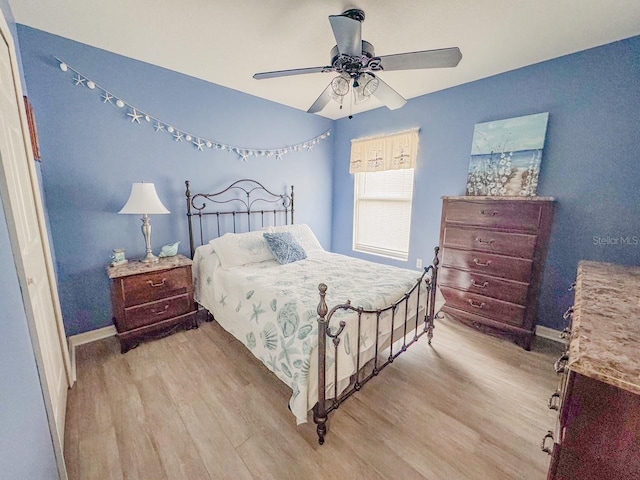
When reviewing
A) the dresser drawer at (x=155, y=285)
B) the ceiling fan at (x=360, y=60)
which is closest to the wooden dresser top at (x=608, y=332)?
the ceiling fan at (x=360, y=60)

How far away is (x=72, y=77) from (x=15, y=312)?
209 centimetres

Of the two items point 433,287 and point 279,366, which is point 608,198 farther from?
point 279,366

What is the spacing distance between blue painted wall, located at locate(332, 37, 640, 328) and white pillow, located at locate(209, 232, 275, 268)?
7.36 feet

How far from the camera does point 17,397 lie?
82 cm

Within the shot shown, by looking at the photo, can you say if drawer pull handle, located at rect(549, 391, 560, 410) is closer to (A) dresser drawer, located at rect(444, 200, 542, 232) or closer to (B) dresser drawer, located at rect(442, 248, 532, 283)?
(B) dresser drawer, located at rect(442, 248, 532, 283)

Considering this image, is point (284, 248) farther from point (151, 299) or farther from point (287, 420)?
point (287, 420)

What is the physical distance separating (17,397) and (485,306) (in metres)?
2.96

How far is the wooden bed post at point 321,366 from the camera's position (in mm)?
1301

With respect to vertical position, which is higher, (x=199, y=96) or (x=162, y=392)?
(x=199, y=96)

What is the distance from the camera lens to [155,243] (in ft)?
8.54

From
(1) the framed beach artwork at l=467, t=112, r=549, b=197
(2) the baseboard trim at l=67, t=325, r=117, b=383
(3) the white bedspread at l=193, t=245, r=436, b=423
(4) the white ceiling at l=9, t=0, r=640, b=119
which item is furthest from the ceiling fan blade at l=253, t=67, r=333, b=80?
(2) the baseboard trim at l=67, t=325, r=117, b=383

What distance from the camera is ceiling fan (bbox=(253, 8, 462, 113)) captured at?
139cm

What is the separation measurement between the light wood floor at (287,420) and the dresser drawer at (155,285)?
1.49 feet

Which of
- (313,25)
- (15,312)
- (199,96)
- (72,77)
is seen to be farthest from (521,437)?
(72,77)
